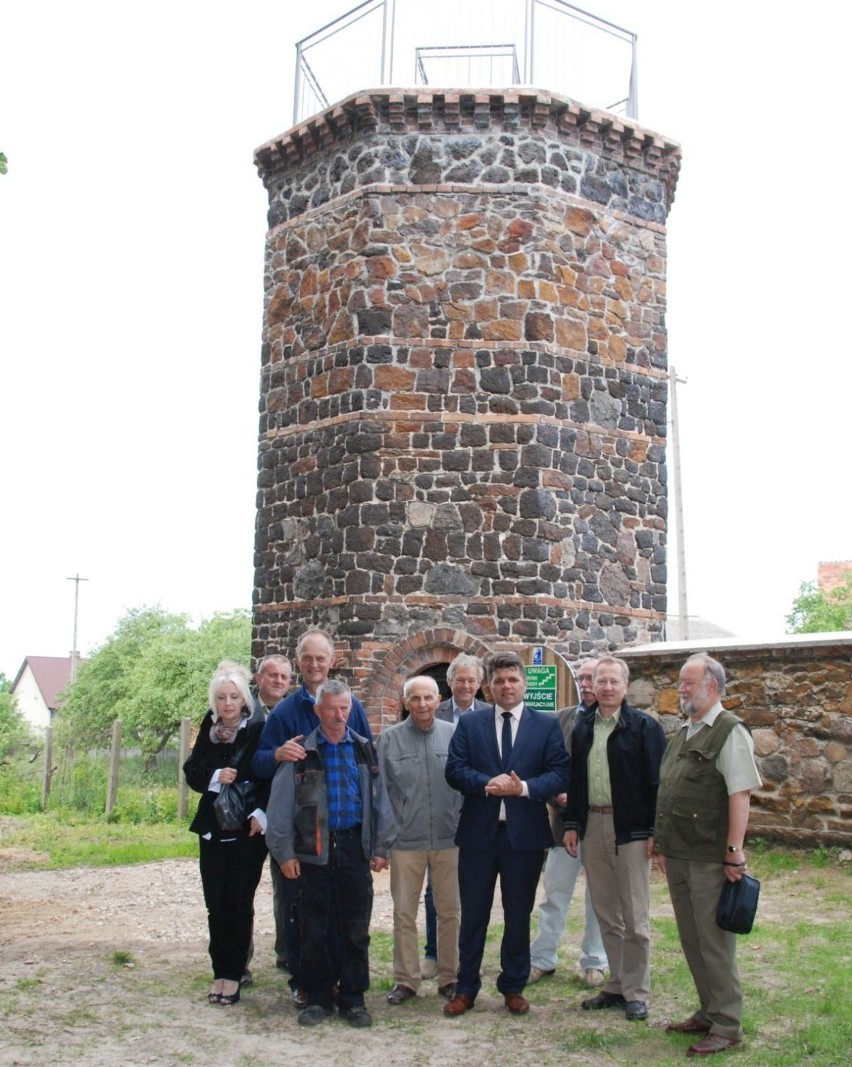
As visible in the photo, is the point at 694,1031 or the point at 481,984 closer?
the point at 694,1031

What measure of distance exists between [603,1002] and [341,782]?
185 centimetres

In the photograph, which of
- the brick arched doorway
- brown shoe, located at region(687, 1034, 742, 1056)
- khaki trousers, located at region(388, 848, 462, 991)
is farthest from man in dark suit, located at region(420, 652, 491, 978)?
the brick arched doorway

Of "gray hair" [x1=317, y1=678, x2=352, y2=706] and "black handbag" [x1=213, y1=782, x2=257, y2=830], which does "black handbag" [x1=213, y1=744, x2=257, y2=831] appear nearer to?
"black handbag" [x1=213, y1=782, x2=257, y2=830]

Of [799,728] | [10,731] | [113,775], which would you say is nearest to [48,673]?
[10,731]

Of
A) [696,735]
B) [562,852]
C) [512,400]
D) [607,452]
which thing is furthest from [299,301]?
[696,735]

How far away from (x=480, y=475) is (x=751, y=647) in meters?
3.63

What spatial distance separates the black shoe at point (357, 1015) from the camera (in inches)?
256

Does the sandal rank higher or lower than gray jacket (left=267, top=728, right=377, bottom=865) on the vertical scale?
lower

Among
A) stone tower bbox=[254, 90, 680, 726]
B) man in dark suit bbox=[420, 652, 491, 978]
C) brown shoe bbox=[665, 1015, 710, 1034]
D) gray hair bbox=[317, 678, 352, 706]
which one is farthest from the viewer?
stone tower bbox=[254, 90, 680, 726]

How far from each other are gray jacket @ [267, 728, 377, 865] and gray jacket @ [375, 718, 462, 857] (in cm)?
22

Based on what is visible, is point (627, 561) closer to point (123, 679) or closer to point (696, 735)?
point (696, 735)

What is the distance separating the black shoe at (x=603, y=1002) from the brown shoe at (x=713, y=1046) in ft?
2.77

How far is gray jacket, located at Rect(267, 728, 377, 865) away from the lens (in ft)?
21.7

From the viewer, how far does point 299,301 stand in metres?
14.8
